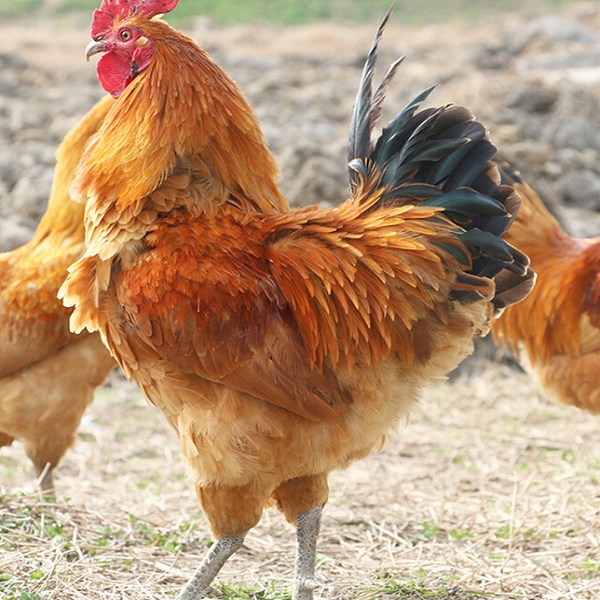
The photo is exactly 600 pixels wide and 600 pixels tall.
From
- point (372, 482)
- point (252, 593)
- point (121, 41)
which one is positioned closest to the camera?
point (121, 41)

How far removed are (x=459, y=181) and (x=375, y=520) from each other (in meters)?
2.50

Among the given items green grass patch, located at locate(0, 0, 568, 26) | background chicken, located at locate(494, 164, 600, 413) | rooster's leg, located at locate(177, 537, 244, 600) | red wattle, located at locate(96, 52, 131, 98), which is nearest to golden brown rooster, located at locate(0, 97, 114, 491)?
red wattle, located at locate(96, 52, 131, 98)

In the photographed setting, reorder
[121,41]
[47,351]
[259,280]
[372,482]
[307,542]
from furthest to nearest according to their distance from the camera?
[372,482] < [47,351] < [307,542] < [121,41] < [259,280]

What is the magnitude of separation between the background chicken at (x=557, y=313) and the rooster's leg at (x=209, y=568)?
2.96 metres

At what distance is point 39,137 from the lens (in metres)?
11.0

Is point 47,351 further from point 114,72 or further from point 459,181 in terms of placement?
point 459,181

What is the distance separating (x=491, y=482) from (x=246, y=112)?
3436 millimetres

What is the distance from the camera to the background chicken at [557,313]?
6141 mm

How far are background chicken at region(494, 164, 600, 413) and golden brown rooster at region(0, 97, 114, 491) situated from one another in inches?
109

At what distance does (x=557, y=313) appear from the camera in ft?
20.7

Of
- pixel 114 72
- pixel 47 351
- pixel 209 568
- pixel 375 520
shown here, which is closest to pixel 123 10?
pixel 114 72

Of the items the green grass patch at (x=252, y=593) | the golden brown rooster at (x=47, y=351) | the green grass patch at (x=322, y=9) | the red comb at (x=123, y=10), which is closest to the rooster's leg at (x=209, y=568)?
the green grass patch at (x=252, y=593)

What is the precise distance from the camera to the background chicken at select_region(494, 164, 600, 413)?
242 inches

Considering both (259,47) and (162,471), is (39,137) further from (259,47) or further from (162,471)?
(259,47)
